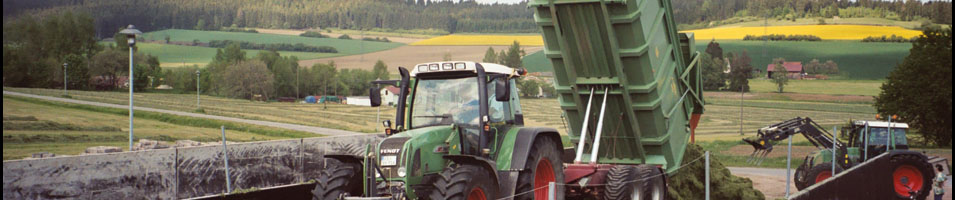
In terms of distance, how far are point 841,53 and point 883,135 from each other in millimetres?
44229

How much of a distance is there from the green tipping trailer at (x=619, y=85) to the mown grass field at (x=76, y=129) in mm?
26127

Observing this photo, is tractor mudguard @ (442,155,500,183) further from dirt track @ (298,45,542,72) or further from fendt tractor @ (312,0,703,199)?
dirt track @ (298,45,542,72)

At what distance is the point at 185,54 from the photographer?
212 feet

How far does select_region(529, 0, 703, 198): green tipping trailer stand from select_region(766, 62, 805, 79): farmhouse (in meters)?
46.5

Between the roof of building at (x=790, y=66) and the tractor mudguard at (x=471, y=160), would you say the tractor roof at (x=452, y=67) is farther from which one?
the roof of building at (x=790, y=66)

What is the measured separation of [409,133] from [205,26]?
214 feet

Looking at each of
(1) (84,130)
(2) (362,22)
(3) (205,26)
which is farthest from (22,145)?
(2) (362,22)

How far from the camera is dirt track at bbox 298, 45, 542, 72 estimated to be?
202 feet

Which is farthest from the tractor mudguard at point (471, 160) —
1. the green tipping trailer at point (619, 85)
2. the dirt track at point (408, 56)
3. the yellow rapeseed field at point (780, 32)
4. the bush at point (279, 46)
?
the bush at point (279, 46)

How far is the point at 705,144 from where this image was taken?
4269 centimetres

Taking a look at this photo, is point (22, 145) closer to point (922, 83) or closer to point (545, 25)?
point (545, 25)

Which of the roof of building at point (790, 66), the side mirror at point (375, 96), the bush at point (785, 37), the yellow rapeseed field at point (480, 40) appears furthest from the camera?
the yellow rapeseed field at point (480, 40)

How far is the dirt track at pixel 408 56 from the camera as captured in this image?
61.5m

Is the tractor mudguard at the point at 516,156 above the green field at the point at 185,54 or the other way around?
the other way around
